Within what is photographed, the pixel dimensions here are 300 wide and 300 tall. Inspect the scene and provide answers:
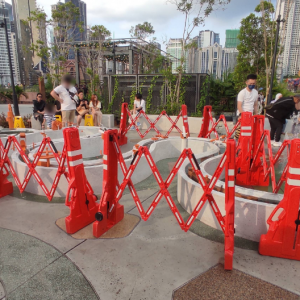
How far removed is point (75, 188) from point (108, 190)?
1.55 feet

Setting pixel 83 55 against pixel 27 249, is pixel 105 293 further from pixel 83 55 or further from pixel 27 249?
pixel 83 55

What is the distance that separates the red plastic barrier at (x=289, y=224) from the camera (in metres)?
2.82

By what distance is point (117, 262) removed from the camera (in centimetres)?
291

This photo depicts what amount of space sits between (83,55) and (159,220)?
24.3 meters

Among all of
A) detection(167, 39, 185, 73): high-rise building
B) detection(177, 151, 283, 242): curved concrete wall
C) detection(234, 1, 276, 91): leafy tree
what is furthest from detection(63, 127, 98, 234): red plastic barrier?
detection(234, 1, 276, 91): leafy tree

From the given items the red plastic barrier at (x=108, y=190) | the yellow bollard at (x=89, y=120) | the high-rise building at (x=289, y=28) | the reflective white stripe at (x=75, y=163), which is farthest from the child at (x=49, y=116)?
the high-rise building at (x=289, y=28)

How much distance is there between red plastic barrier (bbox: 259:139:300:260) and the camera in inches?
111

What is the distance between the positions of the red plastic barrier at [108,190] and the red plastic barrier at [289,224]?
2.00 metres

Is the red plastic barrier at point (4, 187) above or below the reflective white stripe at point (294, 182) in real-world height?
below

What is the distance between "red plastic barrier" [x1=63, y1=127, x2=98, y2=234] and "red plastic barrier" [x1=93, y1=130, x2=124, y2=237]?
1.09ft

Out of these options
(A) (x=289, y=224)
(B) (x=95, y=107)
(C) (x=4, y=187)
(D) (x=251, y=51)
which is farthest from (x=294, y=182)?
(D) (x=251, y=51)

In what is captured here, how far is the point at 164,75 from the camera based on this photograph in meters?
14.0

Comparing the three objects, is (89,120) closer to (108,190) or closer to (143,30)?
(108,190)

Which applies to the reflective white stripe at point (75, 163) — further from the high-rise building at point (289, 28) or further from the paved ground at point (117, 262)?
the high-rise building at point (289, 28)
